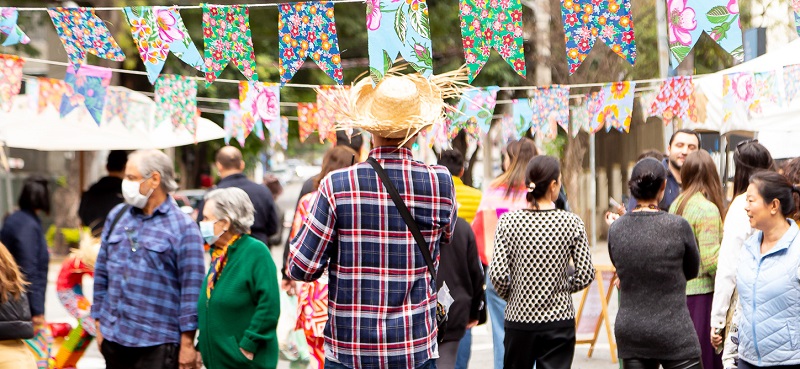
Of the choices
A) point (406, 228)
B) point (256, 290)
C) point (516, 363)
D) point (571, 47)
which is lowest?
point (516, 363)

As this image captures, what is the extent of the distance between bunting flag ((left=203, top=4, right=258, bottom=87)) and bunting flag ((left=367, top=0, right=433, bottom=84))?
3.91 ft

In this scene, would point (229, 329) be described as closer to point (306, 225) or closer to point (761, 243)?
point (306, 225)

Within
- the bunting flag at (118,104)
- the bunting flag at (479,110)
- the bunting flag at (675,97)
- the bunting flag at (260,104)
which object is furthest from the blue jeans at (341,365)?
the bunting flag at (118,104)

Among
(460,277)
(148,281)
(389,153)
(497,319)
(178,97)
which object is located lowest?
(497,319)

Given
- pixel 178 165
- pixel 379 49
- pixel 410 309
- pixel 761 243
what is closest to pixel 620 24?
pixel 379 49

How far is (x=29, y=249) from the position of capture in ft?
27.3

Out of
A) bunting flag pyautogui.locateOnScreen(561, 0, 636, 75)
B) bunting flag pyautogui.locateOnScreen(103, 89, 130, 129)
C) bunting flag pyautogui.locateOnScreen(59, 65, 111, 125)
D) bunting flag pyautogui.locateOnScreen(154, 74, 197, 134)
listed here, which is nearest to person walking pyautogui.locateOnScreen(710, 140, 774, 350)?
bunting flag pyautogui.locateOnScreen(561, 0, 636, 75)

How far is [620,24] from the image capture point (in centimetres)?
802

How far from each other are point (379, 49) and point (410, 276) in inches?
Answer: 137

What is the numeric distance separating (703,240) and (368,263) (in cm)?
340

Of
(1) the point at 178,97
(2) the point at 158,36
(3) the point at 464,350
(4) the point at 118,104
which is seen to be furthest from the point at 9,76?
(3) the point at 464,350

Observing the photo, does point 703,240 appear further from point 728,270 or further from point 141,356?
point 141,356

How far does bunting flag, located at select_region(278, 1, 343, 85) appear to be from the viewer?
8531mm

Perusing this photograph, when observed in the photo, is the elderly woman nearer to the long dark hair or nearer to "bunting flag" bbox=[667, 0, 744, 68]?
the long dark hair
